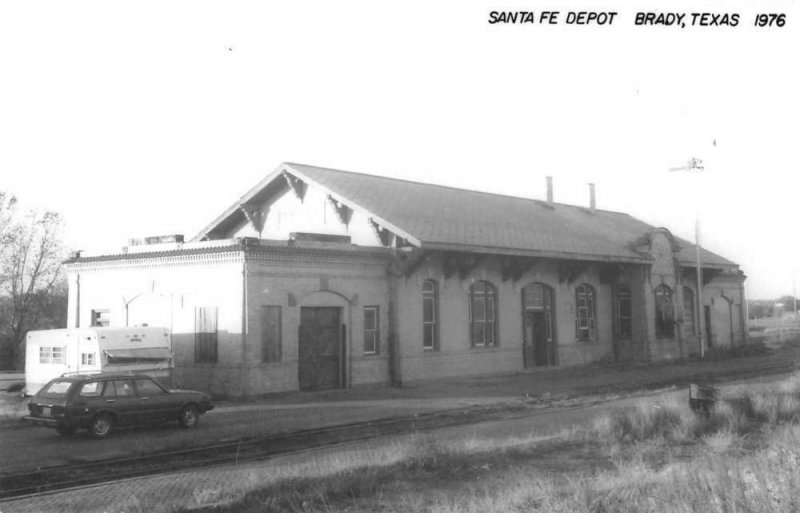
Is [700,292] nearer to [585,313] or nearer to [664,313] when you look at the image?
[664,313]

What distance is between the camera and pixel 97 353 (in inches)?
706

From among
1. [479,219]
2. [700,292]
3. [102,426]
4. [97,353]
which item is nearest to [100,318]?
[97,353]

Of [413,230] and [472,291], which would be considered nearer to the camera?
[413,230]

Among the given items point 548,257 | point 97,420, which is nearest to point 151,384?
point 97,420

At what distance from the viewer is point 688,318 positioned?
36781 millimetres

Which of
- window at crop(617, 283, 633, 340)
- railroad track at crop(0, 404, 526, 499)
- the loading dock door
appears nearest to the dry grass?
railroad track at crop(0, 404, 526, 499)

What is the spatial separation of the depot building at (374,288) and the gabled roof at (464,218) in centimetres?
10

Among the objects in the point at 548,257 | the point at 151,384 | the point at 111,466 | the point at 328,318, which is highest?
the point at 548,257

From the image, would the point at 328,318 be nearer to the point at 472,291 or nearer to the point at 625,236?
the point at 472,291

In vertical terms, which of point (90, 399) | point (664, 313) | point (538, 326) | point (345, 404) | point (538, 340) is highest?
point (664, 313)

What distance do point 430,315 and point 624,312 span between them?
39.9 feet

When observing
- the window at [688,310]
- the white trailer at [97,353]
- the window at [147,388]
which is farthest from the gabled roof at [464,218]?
the window at [147,388]

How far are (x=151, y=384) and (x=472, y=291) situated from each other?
1316cm

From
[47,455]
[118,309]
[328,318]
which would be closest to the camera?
[47,455]
